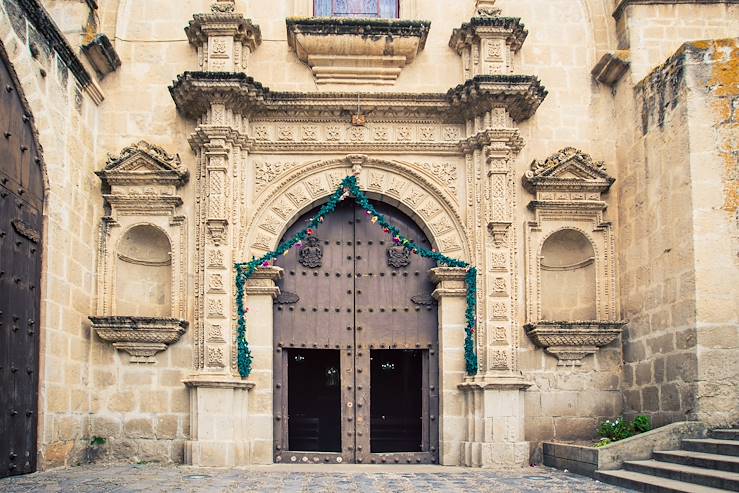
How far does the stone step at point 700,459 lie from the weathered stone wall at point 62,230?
588cm

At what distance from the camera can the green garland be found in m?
10.5

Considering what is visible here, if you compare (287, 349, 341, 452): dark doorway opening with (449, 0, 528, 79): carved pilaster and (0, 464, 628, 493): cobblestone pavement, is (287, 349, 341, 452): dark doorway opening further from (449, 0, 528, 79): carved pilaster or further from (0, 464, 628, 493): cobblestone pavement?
(449, 0, 528, 79): carved pilaster

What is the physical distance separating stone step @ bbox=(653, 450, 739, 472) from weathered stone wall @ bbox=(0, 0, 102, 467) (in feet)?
19.3

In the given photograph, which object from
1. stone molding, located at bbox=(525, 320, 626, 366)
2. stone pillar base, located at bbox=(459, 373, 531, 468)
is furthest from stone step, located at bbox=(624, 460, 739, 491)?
stone molding, located at bbox=(525, 320, 626, 366)

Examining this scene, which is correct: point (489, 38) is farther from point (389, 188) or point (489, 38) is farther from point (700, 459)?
point (700, 459)

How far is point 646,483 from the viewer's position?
7941 millimetres

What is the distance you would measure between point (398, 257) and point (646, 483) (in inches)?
164

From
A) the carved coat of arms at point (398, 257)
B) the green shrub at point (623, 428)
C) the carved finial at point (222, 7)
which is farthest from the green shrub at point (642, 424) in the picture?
the carved finial at point (222, 7)

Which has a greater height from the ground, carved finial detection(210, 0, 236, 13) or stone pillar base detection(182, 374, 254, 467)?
carved finial detection(210, 0, 236, 13)

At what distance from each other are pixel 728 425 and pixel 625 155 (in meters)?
3.43

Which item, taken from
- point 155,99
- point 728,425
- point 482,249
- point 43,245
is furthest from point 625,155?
point 43,245

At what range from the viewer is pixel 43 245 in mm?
9266

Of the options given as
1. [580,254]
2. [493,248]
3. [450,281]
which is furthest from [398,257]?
[580,254]

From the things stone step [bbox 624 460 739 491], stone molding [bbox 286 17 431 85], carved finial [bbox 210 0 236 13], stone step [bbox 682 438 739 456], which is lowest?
stone step [bbox 624 460 739 491]
